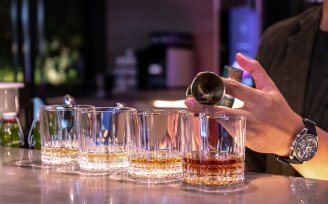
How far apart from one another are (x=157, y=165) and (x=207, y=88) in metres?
0.18

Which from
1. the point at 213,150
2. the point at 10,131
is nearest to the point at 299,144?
the point at 213,150

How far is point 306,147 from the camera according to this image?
1150 millimetres

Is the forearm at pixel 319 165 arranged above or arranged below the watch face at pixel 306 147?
below

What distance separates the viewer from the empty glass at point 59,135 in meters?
1.21

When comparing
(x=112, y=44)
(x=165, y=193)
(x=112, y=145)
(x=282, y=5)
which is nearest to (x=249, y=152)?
(x=112, y=145)

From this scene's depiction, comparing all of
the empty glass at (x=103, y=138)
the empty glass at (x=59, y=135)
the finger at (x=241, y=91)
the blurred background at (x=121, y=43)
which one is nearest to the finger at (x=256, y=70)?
the finger at (x=241, y=91)

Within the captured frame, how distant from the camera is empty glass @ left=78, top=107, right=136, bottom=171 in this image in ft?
3.67

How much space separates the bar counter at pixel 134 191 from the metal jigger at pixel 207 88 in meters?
0.17

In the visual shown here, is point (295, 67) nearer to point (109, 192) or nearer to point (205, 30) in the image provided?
point (109, 192)

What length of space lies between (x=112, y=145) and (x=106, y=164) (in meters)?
0.04

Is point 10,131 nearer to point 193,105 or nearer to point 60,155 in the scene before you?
point 60,155

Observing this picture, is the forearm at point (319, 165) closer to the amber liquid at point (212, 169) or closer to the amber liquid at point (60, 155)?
the amber liquid at point (212, 169)

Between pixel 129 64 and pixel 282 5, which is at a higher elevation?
pixel 282 5

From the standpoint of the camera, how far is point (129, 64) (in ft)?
16.5
